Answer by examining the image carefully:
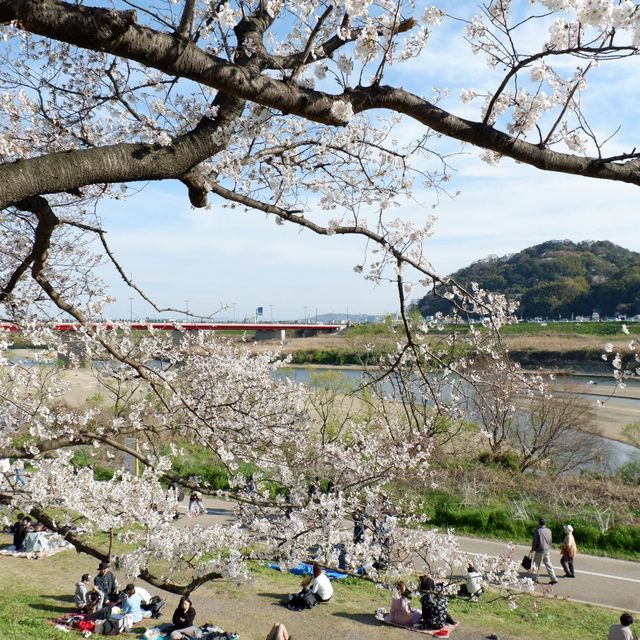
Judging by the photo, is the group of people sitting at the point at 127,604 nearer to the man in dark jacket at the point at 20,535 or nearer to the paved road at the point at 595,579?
the man in dark jacket at the point at 20,535

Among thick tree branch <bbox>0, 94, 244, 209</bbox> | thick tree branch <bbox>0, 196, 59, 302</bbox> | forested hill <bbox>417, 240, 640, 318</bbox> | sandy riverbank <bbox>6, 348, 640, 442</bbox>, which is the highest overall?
forested hill <bbox>417, 240, 640, 318</bbox>

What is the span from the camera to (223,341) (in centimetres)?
1397

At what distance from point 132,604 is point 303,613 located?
7.23ft

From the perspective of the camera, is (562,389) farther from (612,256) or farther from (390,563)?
(612,256)

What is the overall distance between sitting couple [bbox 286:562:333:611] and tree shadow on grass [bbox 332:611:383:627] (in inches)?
12.4

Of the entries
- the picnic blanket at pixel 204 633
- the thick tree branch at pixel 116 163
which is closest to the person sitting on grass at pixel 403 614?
the picnic blanket at pixel 204 633

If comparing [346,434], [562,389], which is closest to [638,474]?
[562,389]

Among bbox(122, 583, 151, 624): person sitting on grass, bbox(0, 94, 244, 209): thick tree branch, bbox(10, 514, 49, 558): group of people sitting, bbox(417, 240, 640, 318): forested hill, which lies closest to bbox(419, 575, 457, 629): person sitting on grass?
bbox(122, 583, 151, 624): person sitting on grass

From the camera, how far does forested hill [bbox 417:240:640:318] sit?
6181 centimetres

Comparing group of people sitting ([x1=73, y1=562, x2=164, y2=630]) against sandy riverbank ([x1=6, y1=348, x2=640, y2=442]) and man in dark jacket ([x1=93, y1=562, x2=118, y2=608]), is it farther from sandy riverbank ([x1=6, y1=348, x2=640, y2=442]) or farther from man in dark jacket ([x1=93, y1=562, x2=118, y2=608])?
sandy riverbank ([x1=6, y1=348, x2=640, y2=442])

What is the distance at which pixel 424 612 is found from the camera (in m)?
7.22

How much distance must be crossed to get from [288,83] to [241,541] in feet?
17.6

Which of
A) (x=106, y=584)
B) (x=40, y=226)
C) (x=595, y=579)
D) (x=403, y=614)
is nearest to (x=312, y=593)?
(x=403, y=614)

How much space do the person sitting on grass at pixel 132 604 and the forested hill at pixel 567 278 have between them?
4012 centimetres
